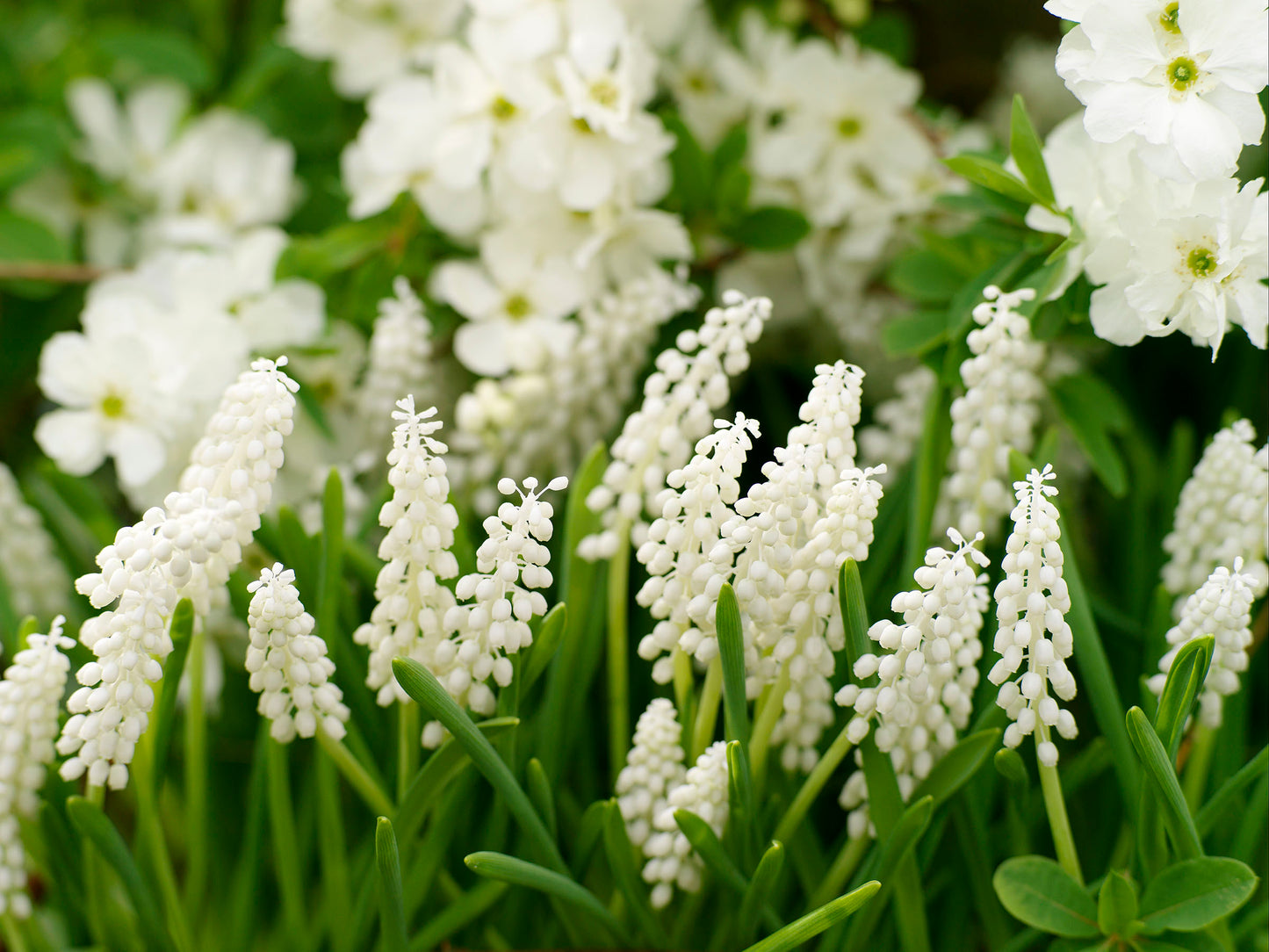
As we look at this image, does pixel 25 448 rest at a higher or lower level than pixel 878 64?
lower

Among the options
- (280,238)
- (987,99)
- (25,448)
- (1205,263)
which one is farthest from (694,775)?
(987,99)

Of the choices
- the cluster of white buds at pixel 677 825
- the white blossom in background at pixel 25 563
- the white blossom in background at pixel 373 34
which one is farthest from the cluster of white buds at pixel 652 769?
the white blossom in background at pixel 373 34

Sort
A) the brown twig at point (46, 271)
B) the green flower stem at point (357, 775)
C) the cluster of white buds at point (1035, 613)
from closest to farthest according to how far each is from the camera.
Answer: the cluster of white buds at point (1035, 613)
the green flower stem at point (357, 775)
the brown twig at point (46, 271)

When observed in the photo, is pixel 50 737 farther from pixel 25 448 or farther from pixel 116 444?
pixel 25 448

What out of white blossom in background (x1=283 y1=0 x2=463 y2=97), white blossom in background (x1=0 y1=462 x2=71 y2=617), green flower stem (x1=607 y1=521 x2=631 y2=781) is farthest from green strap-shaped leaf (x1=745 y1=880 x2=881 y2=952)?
white blossom in background (x1=283 y1=0 x2=463 y2=97)

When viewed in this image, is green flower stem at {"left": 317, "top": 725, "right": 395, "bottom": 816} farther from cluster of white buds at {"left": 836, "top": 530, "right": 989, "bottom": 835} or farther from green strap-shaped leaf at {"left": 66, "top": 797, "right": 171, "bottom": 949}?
cluster of white buds at {"left": 836, "top": 530, "right": 989, "bottom": 835}

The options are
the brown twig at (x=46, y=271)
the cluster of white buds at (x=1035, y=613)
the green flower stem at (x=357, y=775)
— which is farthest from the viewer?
the brown twig at (x=46, y=271)

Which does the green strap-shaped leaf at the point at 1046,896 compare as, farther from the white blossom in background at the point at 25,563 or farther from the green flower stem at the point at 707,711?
the white blossom in background at the point at 25,563
